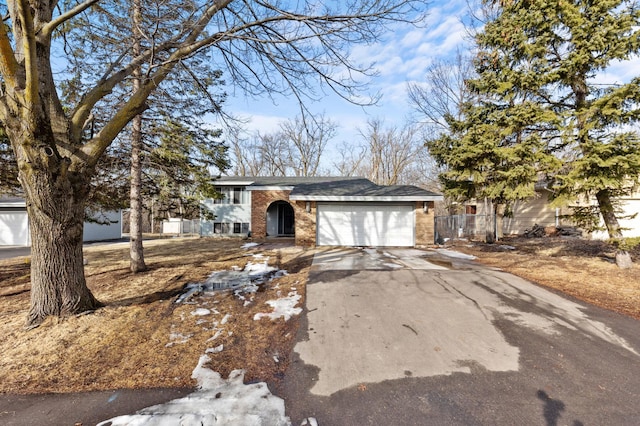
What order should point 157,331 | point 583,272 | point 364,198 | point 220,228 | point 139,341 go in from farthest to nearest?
1. point 220,228
2. point 364,198
3. point 583,272
4. point 157,331
5. point 139,341

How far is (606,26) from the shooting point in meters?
6.57

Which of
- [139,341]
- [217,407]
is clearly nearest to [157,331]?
[139,341]

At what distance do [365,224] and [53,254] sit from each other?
1034cm

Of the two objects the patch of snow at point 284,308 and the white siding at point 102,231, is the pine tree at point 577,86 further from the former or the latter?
the white siding at point 102,231

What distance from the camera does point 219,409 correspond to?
8.05 feet

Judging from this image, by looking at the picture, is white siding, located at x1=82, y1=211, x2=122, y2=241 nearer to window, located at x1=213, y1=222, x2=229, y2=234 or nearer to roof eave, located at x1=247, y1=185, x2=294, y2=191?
window, located at x1=213, y1=222, x2=229, y2=234

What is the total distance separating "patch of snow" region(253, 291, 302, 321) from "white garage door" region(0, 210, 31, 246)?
19.9 metres

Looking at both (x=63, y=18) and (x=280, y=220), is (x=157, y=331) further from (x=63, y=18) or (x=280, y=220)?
(x=280, y=220)

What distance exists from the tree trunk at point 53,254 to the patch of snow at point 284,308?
279cm

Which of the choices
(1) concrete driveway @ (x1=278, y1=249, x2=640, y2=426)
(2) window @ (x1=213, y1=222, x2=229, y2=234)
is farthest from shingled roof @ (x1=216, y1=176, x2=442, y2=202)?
(2) window @ (x1=213, y1=222, x2=229, y2=234)

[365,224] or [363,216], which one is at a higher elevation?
[363,216]

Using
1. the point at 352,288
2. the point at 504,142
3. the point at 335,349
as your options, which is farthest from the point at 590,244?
the point at 335,349

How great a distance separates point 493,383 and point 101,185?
30.3ft

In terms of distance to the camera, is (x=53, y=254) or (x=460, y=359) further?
(x=53, y=254)
